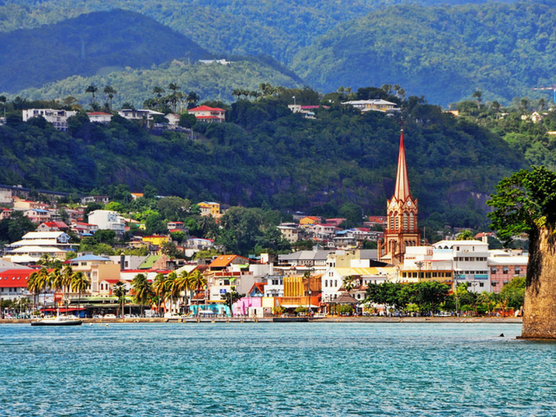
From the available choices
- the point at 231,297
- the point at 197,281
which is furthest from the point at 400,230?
the point at 197,281

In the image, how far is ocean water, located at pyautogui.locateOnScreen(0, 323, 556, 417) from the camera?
51562 millimetres

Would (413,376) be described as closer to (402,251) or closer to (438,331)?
(438,331)

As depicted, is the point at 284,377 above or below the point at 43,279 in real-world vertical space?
below

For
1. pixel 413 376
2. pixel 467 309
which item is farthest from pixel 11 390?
pixel 467 309

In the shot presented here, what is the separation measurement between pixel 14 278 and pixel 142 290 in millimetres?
25714

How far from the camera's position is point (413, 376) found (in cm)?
6291

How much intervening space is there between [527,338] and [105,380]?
85.9ft

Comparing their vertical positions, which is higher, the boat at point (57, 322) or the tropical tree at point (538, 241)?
the tropical tree at point (538, 241)

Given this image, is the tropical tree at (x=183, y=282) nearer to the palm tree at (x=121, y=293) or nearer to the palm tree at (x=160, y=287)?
the palm tree at (x=160, y=287)

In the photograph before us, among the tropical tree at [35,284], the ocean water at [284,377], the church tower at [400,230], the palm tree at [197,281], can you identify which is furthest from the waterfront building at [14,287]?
the ocean water at [284,377]

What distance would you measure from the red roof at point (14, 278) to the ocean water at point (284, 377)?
7690 cm

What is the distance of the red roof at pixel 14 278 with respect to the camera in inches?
6870

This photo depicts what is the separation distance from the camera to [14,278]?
177 m

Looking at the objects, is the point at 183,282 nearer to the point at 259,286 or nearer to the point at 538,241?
the point at 259,286
